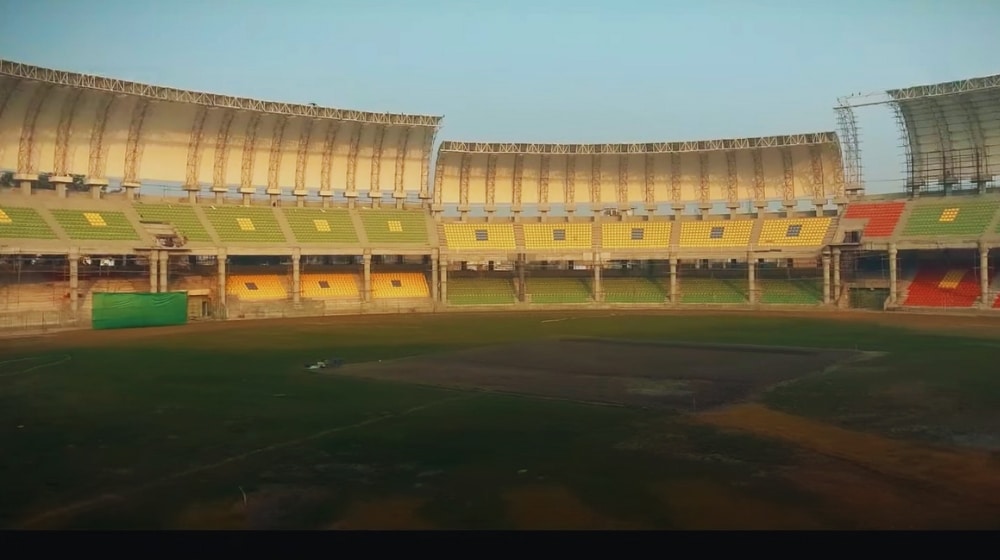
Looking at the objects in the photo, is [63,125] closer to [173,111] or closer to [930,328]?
[173,111]

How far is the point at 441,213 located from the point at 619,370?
42.2 metres

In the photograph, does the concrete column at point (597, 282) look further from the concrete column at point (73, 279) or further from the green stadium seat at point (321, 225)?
the concrete column at point (73, 279)

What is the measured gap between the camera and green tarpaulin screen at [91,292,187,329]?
4078 centimetres

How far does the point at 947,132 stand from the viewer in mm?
54188

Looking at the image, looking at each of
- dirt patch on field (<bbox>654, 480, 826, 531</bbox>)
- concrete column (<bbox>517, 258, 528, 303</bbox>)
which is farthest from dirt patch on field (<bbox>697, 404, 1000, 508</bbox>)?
concrete column (<bbox>517, 258, 528, 303</bbox>)

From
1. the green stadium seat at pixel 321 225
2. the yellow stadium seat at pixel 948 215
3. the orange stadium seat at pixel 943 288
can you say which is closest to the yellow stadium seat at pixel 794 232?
the orange stadium seat at pixel 943 288

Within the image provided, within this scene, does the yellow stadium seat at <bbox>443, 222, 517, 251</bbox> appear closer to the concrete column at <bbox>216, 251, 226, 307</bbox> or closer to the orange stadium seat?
the concrete column at <bbox>216, 251, 226, 307</bbox>

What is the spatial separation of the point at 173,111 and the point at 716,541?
5644 cm

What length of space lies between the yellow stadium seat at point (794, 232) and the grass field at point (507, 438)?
27798mm

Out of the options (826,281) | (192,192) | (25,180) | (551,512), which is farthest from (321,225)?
(551,512)

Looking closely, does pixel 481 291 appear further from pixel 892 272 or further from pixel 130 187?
pixel 892 272

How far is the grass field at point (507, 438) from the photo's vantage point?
9.97m

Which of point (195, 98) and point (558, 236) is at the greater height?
point (195, 98)

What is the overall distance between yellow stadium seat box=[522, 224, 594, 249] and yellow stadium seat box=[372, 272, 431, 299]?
386 inches
